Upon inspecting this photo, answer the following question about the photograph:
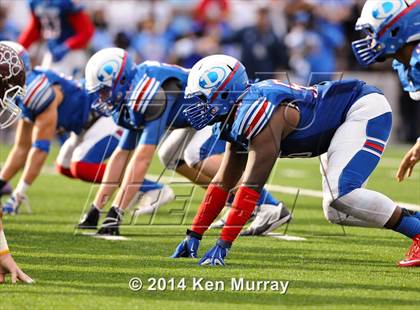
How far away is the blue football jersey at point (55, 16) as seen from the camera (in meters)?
9.96

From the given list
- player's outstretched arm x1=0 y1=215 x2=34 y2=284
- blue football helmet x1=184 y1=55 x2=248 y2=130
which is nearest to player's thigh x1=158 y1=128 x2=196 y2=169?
blue football helmet x1=184 y1=55 x2=248 y2=130

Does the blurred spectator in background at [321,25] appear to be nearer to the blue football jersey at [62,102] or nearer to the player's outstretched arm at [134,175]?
the blue football jersey at [62,102]

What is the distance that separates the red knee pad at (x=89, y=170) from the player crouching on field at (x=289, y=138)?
86.7 inches

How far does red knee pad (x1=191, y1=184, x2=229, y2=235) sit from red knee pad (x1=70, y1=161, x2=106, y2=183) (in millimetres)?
2238

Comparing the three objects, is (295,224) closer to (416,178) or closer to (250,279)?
(250,279)

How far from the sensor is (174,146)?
21.9 feet

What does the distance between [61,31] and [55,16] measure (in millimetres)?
178

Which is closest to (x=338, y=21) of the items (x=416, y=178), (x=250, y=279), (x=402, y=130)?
(x=402, y=130)

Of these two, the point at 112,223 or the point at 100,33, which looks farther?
the point at 100,33

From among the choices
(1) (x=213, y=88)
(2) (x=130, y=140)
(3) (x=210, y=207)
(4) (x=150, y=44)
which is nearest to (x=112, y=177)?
(2) (x=130, y=140)

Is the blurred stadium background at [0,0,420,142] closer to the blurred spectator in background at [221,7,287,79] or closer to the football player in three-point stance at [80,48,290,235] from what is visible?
the blurred spectator in background at [221,7,287,79]

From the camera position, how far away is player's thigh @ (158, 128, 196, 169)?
21.6 feet

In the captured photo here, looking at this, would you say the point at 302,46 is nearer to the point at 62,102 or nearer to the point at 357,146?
the point at 62,102

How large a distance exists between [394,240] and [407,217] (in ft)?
3.79
